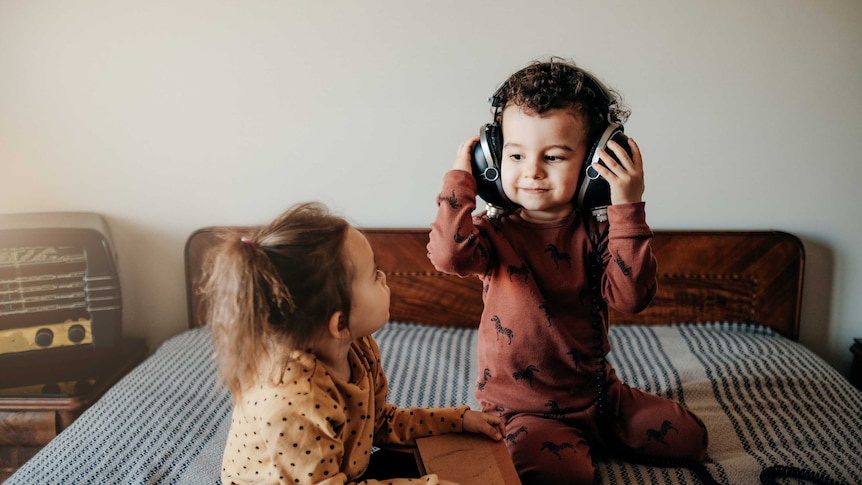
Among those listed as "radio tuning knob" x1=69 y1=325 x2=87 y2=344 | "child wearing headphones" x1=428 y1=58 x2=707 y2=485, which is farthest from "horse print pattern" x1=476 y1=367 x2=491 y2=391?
"radio tuning knob" x1=69 y1=325 x2=87 y2=344

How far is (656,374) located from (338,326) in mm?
867

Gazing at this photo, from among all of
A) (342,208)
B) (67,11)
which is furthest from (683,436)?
(67,11)

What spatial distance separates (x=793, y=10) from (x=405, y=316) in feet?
4.06

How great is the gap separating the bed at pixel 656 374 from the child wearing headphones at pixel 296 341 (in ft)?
1.21

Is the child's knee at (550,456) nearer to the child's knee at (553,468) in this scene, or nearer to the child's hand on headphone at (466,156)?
the child's knee at (553,468)

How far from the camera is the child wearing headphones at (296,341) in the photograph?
790 millimetres

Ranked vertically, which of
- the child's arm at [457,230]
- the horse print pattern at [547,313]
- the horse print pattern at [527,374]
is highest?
the child's arm at [457,230]

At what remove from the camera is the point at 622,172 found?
0.95 metres

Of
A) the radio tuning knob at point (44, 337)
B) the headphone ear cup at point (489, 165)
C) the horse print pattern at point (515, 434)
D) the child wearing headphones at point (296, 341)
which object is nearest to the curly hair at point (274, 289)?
the child wearing headphones at point (296, 341)

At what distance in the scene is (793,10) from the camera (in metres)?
1.59

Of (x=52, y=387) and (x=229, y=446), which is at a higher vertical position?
(x=229, y=446)

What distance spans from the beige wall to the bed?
10 centimetres

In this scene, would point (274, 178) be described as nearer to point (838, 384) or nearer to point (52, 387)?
point (52, 387)

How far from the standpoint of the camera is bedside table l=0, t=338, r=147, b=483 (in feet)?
4.76
